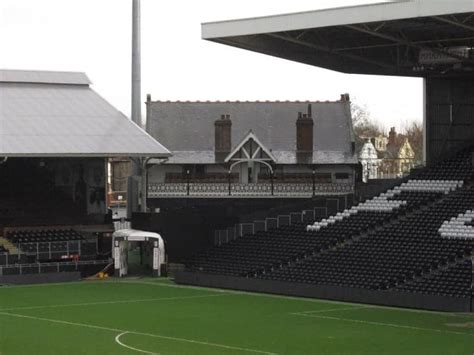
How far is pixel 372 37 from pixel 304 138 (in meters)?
22.3

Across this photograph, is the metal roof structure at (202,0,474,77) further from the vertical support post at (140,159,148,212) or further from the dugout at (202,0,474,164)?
the vertical support post at (140,159,148,212)

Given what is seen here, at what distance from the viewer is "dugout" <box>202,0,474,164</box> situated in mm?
47656

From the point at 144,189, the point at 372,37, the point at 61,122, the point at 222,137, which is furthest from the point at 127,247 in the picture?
the point at 222,137

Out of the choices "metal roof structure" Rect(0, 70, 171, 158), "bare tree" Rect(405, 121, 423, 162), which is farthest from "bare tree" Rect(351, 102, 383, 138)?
"metal roof structure" Rect(0, 70, 171, 158)

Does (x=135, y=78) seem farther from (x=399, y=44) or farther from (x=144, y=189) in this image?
(x=399, y=44)

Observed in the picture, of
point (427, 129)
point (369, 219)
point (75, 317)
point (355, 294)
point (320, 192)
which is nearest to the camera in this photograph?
point (75, 317)


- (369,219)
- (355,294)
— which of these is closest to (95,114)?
(369,219)

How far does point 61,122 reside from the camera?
60.5 meters

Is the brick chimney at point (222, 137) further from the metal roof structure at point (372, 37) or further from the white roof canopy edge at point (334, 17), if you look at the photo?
the white roof canopy edge at point (334, 17)

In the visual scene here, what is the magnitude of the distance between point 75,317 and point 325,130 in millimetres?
40910

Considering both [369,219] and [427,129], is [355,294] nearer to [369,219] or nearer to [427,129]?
[369,219]

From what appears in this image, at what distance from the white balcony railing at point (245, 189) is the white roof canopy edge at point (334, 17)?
15.0 metres

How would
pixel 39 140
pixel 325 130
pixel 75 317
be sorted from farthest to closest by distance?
pixel 325 130, pixel 39 140, pixel 75 317

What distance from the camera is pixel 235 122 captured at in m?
81.8
